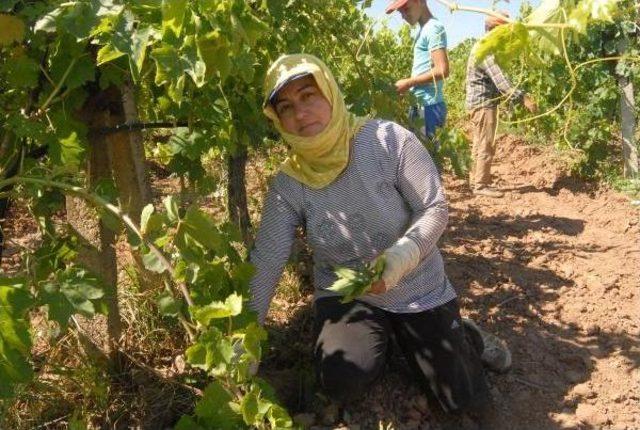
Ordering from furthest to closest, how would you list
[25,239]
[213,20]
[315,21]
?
[25,239]
[315,21]
[213,20]

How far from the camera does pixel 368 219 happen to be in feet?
7.25

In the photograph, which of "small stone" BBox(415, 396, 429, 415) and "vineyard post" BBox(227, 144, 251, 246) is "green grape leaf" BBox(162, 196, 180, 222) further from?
"vineyard post" BBox(227, 144, 251, 246)


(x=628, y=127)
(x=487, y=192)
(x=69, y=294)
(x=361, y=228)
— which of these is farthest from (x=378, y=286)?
(x=628, y=127)

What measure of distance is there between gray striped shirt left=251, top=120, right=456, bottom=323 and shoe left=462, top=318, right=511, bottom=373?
0.35 metres

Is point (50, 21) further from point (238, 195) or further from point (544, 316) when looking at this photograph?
point (544, 316)

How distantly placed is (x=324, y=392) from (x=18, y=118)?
1325mm

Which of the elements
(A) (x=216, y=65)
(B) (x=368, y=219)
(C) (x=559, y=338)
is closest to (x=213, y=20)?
(A) (x=216, y=65)

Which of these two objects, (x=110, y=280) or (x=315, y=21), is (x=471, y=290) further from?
(x=110, y=280)

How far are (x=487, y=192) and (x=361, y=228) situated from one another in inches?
122

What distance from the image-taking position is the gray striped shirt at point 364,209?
216 centimetres

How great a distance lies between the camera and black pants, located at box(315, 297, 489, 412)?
2.20 metres

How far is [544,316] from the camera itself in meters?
2.92

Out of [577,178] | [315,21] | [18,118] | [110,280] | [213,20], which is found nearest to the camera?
[213,20]

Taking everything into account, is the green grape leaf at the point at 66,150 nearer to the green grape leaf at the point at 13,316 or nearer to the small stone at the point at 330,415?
the green grape leaf at the point at 13,316
